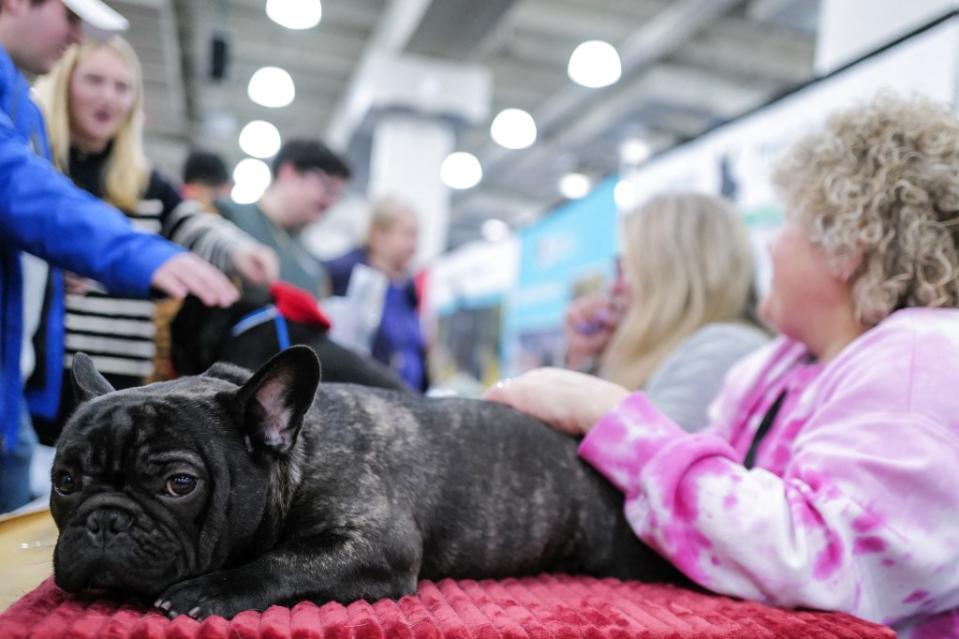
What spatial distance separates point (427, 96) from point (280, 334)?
7.63 metres

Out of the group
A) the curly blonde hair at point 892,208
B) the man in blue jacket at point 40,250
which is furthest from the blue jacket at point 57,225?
the curly blonde hair at point 892,208

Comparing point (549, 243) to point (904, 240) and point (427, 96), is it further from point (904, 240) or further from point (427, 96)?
point (904, 240)

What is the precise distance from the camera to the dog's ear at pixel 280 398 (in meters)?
1.04

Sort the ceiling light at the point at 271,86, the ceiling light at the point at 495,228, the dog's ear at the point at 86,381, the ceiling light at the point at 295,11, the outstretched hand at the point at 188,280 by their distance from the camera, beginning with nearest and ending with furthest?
the dog's ear at the point at 86,381 → the outstretched hand at the point at 188,280 → the ceiling light at the point at 295,11 → the ceiling light at the point at 271,86 → the ceiling light at the point at 495,228

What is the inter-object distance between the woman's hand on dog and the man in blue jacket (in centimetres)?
54

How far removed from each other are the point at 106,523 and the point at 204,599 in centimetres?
14

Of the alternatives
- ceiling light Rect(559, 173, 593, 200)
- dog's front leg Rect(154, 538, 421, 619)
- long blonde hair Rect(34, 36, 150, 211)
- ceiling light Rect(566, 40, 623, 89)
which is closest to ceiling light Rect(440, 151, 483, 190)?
ceiling light Rect(559, 173, 593, 200)

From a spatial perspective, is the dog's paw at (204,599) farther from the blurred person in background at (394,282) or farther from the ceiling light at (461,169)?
the ceiling light at (461,169)

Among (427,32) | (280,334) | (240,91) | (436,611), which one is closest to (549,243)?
(427,32)

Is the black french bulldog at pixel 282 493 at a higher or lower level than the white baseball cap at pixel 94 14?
lower

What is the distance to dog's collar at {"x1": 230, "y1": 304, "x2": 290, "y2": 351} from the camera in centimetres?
164

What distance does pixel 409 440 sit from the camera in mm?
1312

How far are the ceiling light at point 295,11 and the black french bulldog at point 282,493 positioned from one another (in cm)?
601

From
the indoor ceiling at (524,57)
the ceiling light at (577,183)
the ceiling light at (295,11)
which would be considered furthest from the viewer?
the ceiling light at (577,183)
